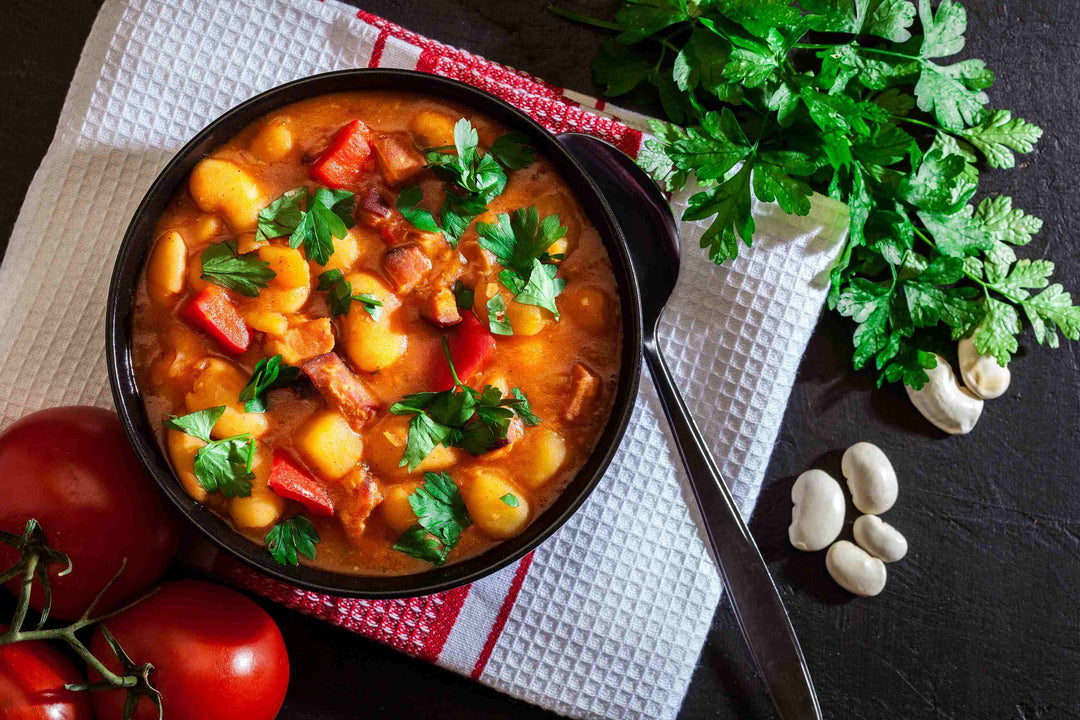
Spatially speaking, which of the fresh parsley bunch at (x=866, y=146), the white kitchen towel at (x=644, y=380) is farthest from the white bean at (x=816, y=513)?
the fresh parsley bunch at (x=866, y=146)

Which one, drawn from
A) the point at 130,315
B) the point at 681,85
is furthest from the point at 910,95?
the point at 130,315

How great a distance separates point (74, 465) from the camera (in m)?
2.05

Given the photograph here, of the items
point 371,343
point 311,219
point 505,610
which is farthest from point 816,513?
point 311,219

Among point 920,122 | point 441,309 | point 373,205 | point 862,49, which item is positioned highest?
point 862,49

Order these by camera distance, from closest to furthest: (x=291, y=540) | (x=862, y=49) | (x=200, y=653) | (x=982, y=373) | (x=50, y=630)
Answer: (x=50, y=630), (x=291, y=540), (x=200, y=653), (x=862, y=49), (x=982, y=373)

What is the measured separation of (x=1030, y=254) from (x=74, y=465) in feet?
9.13

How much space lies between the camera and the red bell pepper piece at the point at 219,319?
1.92 meters

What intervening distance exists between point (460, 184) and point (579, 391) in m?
0.56

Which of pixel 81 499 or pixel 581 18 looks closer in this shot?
pixel 81 499

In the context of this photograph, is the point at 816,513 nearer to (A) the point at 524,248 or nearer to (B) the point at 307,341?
(A) the point at 524,248

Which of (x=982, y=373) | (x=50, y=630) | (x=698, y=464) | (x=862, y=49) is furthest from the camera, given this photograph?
(x=982, y=373)

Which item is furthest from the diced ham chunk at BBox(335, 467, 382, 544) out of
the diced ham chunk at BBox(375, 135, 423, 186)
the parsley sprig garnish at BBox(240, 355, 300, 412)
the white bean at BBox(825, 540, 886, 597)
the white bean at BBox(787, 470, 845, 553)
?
the white bean at BBox(825, 540, 886, 597)

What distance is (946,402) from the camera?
8.35ft

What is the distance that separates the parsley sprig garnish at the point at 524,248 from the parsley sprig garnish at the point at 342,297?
29cm
